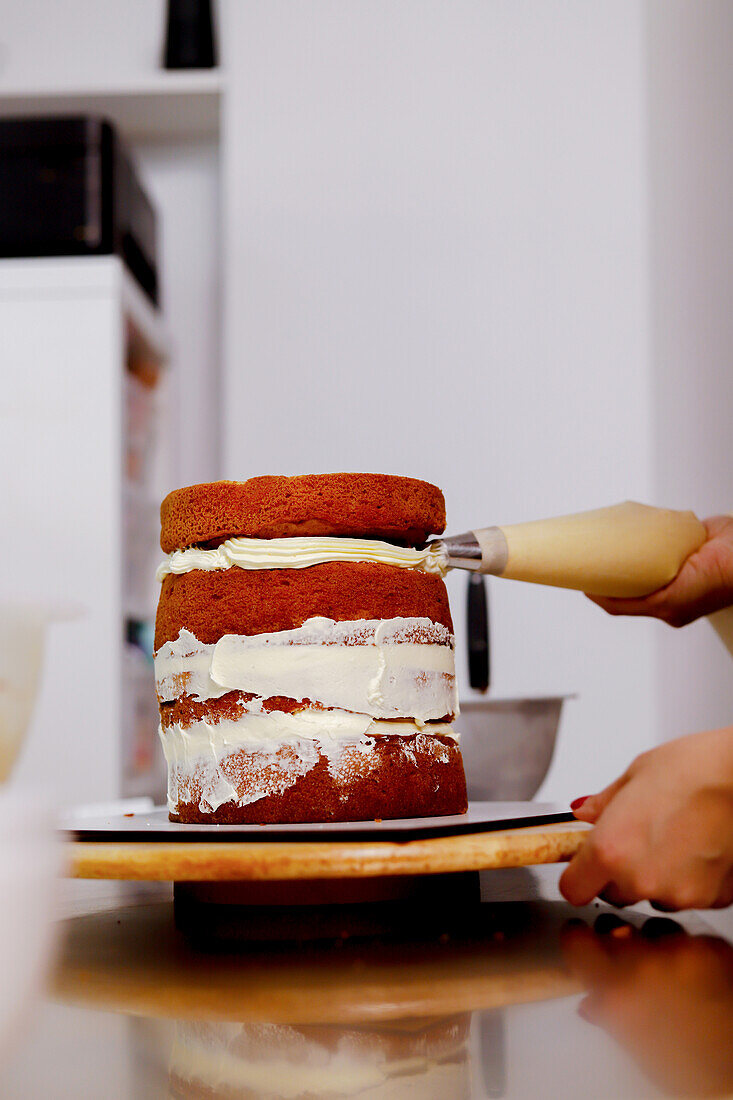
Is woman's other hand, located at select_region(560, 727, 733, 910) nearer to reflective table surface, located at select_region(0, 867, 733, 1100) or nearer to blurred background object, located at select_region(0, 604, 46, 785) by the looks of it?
reflective table surface, located at select_region(0, 867, 733, 1100)

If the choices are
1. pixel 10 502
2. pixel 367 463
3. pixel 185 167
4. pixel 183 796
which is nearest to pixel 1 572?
pixel 10 502

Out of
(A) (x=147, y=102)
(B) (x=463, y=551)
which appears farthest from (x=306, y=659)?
(A) (x=147, y=102)

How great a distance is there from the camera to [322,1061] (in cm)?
38

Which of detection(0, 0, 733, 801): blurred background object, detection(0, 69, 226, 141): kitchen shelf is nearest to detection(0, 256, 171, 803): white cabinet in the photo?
detection(0, 0, 733, 801): blurred background object

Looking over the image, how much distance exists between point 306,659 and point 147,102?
2.40m

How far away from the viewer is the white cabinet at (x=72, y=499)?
2.38m

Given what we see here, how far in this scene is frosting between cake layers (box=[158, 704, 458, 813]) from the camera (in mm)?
812

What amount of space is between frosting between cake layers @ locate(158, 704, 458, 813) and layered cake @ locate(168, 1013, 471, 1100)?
38cm

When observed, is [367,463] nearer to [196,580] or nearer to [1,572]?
[1,572]

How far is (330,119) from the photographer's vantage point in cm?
267

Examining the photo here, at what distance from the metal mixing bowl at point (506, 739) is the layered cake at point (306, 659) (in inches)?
13.4

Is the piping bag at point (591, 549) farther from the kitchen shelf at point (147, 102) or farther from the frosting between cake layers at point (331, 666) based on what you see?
the kitchen shelf at point (147, 102)

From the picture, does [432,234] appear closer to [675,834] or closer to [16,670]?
[16,670]

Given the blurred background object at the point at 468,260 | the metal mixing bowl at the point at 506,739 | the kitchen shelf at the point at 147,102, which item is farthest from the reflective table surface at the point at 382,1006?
the kitchen shelf at the point at 147,102
